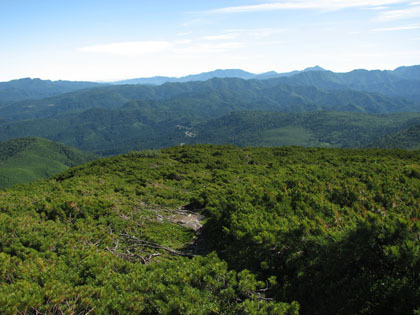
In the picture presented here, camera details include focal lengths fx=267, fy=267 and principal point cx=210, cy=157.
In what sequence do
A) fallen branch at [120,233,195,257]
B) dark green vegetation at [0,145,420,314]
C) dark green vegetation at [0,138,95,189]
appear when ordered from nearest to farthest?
1. dark green vegetation at [0,145,420,314]
2. fallen branch at [120,233,195,257]
3. dark green vegetation at [0,138,95,189]

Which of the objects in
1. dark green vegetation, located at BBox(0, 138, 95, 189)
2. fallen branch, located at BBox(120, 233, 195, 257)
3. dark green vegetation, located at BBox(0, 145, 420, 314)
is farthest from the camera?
dark green vegetation, located at BBox(0, 138, 95, 189)

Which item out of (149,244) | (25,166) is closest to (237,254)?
(149,244)

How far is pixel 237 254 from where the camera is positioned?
9.02 m

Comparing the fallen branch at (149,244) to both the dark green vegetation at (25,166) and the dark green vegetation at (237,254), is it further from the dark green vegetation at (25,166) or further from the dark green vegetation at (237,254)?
the dark green vegetation at (25,166)

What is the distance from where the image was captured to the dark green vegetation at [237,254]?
6078 mm

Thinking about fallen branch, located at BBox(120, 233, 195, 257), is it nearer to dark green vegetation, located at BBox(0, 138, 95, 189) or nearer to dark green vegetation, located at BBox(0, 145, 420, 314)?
dark green vegetation, located at BBox(0, 145, 420, 314)

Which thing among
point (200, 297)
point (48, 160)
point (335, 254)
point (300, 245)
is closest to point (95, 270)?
point (200, 297)

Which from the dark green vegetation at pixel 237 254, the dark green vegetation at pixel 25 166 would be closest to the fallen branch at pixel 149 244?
the dark green vegetation at pixel 237 254

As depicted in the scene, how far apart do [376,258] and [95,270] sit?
24.5 ft

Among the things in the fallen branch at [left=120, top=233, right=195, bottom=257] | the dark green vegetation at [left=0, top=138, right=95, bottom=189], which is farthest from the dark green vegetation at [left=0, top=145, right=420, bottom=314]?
the dark green vegetation at [left=0, top=138, right=95, bottom=189]

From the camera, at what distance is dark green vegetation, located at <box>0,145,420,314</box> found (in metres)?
6.08

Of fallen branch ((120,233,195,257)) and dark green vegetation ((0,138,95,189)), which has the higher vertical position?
fallen branch ((120,233,195,257))

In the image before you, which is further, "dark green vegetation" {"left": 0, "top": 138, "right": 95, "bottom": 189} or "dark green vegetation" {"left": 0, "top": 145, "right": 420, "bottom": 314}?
"dark green vegetation" {"left": 0, "top": 138, "right": 95, "bottom": 189}

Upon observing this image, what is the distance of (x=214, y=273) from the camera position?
7363mm
